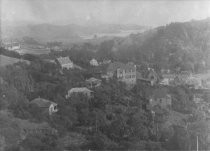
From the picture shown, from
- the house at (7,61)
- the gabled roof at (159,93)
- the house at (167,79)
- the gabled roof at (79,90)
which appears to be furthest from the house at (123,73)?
the house at (7,61)

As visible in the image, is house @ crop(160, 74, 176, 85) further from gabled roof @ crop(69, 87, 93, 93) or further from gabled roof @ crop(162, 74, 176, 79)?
gabled roof @ crop(69, 87, 93, 93)

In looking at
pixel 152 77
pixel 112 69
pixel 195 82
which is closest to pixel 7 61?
pixel 112 69

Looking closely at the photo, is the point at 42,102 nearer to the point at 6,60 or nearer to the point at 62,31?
the point at 6,60

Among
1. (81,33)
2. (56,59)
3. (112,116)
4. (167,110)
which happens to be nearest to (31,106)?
(112,116)

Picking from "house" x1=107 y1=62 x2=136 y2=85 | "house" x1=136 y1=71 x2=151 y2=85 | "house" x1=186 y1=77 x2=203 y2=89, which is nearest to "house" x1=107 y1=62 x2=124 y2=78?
"house" x1=107 y1=62 x2=136 y2=85

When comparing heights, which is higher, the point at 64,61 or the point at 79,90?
the point at 64,61

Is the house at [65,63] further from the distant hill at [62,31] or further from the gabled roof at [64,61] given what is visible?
the distant hill at [62,31]
